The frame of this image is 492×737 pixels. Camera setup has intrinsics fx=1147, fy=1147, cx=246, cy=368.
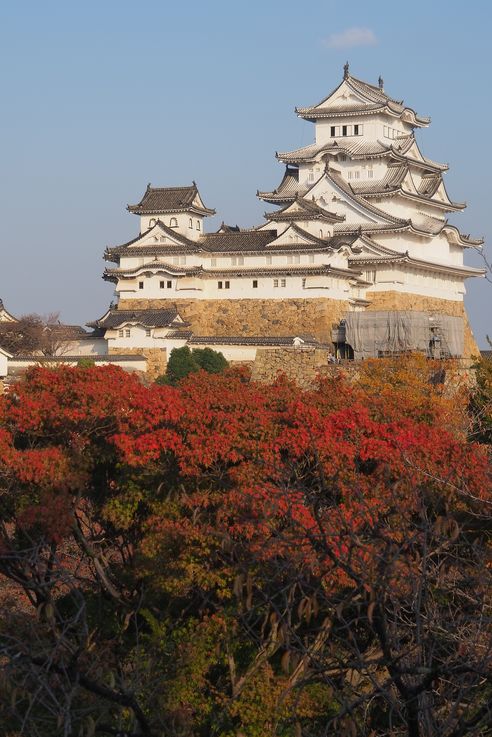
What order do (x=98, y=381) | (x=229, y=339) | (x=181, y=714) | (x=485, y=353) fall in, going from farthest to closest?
(x=485, y=353)
(x=229, y=339)
(x=98, y=381)
(x=181, y=714)

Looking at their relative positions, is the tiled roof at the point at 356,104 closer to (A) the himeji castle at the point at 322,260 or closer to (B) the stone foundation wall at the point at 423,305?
(A) the himeji castle at the point at 322,260

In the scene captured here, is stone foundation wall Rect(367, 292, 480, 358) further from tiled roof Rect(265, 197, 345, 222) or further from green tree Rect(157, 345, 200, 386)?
green tree Rect(157, 345, 200, 386)

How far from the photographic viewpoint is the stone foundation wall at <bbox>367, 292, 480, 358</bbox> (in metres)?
44.1

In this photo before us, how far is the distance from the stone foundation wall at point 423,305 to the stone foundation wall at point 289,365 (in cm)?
983

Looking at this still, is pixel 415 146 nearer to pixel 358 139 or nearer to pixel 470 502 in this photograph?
pixel 358 139

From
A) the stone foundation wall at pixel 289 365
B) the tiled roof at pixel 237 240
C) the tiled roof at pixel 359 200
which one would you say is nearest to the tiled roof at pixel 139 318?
the tiled roof at pixel 237 240

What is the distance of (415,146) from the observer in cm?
4950

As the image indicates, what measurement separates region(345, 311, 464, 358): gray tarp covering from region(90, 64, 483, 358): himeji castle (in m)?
0.05

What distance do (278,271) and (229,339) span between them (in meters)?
4.13

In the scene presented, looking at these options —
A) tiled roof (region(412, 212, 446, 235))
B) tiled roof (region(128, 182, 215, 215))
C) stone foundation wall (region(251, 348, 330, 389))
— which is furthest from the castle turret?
stone foundation wall (region(251, 348, 330, 389))

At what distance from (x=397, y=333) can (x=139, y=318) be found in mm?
9022

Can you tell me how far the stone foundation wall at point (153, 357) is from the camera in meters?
39.3

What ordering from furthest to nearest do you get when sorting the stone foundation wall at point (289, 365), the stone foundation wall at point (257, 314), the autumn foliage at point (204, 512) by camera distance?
the stone foundation wall at point (257, 314) < the stone foundation wall at point (289, 365) < the autumn foliage at point (204, 512)

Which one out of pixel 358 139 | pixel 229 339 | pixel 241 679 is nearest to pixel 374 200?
pixel 358 139
